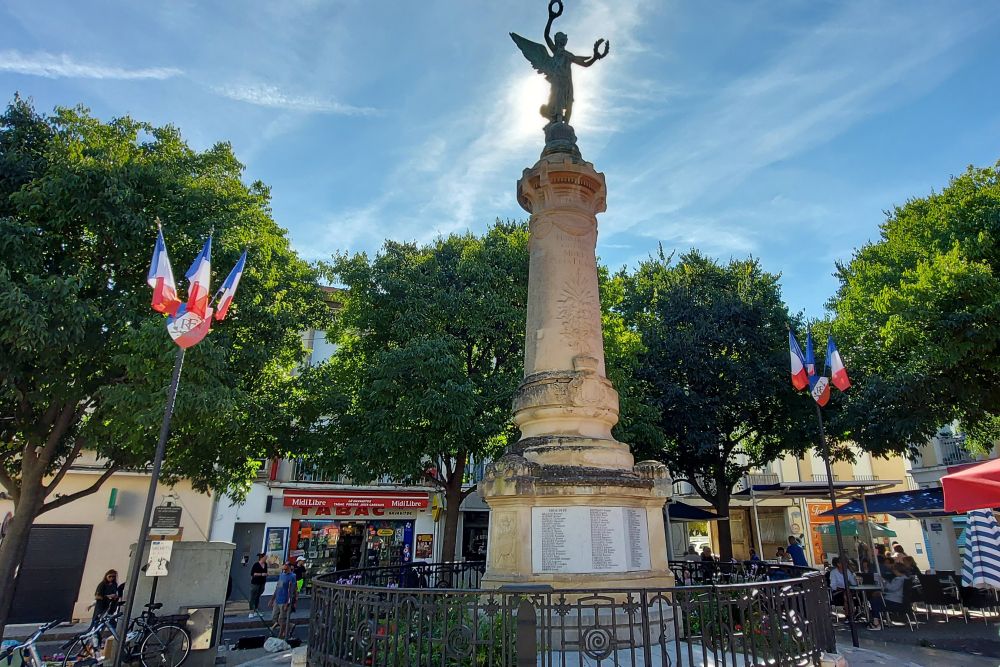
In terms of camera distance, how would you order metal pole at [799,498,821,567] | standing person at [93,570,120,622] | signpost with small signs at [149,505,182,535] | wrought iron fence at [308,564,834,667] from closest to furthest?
1. wrought iron fence at [308,564,834,667]
2. signpost with small signs at [149,505,182,535]
3. standing person at [93,570,120,622]
4. metal pole at [799,498,821,567]

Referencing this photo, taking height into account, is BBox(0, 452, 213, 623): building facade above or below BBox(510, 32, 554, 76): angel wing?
below

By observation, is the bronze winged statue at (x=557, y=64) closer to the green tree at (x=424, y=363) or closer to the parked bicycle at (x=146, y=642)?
the green tree at (x=424, y=363)

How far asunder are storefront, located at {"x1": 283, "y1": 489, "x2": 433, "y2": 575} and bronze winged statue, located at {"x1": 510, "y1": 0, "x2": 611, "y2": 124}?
17385 mm

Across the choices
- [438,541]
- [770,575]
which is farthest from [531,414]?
[438,541]

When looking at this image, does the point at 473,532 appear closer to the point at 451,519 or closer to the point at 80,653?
the point at 451,519

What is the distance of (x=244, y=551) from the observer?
21.0 m

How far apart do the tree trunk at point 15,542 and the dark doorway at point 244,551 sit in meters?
10.6

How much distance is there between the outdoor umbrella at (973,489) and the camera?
557 cm

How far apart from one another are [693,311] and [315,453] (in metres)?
13.1

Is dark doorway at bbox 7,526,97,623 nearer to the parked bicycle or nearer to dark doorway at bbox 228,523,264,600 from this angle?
dark doorway at bbox 228,523,264,600

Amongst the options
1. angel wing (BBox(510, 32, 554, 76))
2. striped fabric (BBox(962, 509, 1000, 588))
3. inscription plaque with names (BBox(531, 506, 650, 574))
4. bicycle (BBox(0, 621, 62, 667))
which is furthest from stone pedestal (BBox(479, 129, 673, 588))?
bicycle (BBox(0, 621, 62, 667))

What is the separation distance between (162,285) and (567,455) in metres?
5.68

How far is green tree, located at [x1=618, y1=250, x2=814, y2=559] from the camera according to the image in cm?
1814

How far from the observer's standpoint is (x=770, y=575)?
8.23 m
